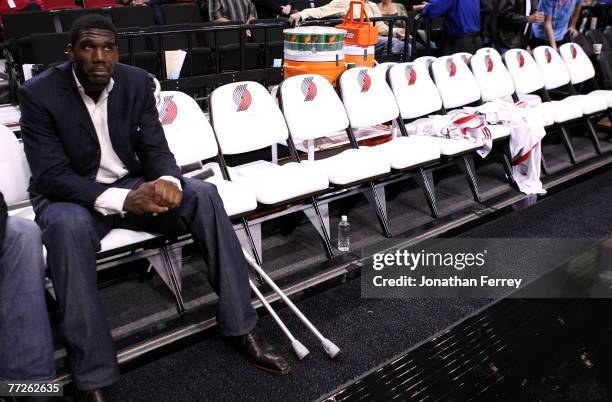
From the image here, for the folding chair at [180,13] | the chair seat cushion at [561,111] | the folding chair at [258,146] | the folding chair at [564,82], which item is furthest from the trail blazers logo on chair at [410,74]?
the folding chair at [180,13]

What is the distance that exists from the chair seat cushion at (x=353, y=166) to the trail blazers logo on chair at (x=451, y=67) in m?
1.32

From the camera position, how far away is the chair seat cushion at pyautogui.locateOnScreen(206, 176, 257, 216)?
259 cm

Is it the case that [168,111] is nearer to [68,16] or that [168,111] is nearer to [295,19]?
[295,19]

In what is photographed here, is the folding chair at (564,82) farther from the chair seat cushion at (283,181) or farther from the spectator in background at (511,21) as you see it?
the chair seat cushion at (283,181)

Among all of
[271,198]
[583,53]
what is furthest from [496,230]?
[583,53]

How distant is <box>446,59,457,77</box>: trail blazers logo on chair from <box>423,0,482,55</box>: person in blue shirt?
1.16m

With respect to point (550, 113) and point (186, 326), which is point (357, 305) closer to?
point (186, 326)

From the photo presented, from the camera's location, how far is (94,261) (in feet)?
6.67

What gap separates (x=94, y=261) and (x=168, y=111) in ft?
3.56

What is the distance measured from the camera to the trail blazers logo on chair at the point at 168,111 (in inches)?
113

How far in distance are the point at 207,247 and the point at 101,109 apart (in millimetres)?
703

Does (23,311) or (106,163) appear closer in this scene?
(23,311)

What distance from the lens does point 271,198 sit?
9.04 ft

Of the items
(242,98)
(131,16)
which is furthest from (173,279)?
(131,16)
